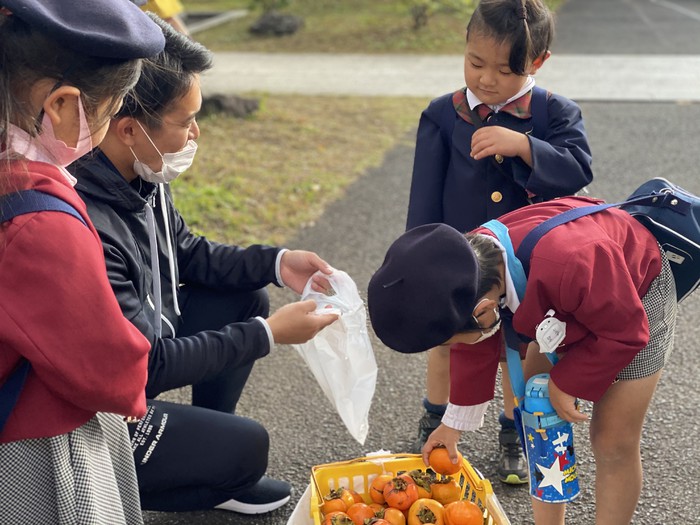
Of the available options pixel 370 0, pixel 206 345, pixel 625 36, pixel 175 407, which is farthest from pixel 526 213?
pixel 370 0

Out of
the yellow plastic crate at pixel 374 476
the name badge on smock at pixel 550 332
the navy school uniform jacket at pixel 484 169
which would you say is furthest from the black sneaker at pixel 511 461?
the name badge on smock at pixel 550 332

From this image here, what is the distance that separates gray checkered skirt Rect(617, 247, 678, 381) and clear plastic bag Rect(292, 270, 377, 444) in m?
0.77

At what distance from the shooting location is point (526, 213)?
2.34 m

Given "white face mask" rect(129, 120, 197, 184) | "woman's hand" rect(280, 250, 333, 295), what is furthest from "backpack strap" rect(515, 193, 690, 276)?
"white face mask" rect(129, 120, 197, 184)

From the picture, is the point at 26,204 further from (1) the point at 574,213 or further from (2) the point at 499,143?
(2) the point at 499,143

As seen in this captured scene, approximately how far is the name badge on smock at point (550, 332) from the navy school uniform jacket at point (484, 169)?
0.73 metres

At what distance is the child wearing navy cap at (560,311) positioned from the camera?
1.97m

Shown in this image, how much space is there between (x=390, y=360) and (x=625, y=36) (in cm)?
1208

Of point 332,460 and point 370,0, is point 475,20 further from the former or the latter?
point 370,0

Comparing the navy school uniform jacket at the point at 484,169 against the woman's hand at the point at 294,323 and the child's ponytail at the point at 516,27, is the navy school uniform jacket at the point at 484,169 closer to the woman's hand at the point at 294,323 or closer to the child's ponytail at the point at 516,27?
the child's ponytail at the point at 516,27

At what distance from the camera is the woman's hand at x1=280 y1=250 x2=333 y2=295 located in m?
2.73

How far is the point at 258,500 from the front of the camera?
2.79 meters

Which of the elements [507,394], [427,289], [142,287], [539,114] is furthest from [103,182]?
[507,394]

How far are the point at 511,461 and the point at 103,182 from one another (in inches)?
66.6
